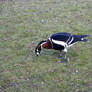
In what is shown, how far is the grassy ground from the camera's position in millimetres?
4859

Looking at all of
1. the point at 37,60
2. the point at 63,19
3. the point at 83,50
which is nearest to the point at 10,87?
the point at 37,60

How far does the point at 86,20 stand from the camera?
858cm

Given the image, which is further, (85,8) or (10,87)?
(85,8)

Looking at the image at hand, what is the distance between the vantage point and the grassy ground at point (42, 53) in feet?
15.9

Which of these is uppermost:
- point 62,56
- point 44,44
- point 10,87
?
point 44,44

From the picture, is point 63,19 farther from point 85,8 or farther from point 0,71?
point 0,71

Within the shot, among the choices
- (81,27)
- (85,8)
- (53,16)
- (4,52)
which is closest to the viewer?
(4,52)

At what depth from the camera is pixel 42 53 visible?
6109mm

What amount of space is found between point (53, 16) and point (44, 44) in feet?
13.0

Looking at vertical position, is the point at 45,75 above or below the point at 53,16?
below

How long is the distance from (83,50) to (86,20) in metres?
2.71

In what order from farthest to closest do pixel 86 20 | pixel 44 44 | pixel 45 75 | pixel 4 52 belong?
pixel 86 20
pixel 4 52
pixel 44 44
pixel 45 75

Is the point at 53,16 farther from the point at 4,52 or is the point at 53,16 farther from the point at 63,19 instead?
the point at 4,52

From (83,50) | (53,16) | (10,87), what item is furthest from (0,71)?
(53,16)
